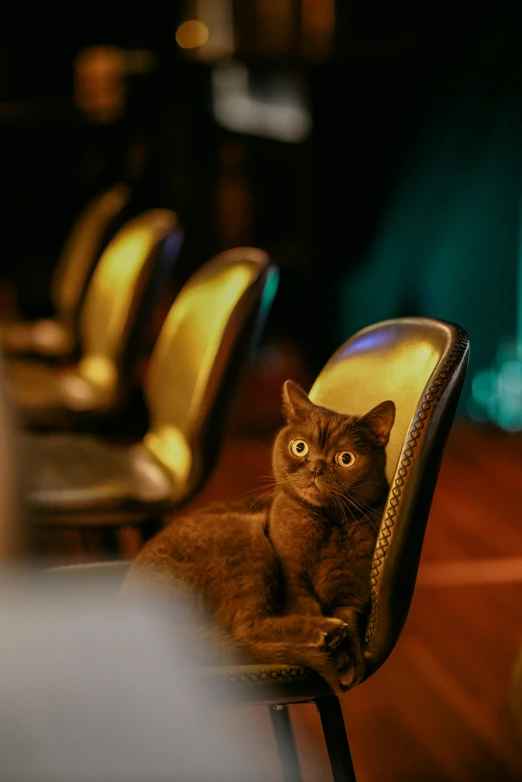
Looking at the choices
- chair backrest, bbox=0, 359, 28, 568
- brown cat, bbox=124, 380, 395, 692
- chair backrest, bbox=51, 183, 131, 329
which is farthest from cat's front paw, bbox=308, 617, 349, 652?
chair backrest, bbox=51, 183, 131, 329

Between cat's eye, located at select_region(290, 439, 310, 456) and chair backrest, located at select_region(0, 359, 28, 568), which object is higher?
chair backrest, located at select_region(0, 359, 28, 568)

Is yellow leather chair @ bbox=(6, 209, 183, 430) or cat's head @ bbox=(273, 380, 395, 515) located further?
yellow leather chair @ bbox=(6, 209, 183, 430)

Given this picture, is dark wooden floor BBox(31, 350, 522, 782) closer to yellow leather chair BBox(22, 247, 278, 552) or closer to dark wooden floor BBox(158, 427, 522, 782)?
dark wooden floor BBox(158, 427, 522, 782)

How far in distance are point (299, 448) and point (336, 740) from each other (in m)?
0.32

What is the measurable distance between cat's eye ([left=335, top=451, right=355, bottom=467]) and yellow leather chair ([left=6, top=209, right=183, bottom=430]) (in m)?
1.28

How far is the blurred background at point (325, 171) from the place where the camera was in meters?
4.16

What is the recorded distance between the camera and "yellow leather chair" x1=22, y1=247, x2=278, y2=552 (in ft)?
5.50

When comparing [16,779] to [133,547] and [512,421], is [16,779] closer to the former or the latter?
[133,547]

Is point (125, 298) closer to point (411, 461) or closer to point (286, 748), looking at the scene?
point (286, 748)

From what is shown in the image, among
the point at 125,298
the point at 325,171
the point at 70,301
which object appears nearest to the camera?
the point at 125,298

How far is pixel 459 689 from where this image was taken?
2.12 meters

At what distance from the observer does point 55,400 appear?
243 centimetres

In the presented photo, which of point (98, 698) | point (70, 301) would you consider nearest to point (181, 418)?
point (98, 698)

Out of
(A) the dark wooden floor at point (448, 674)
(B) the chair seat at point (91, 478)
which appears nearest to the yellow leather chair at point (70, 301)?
(A) the dark wooden floor at point (448, 674)
